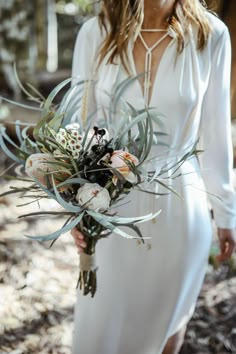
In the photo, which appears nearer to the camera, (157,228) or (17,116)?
(157,228)

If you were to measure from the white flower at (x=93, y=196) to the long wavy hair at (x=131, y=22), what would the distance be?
0.48m

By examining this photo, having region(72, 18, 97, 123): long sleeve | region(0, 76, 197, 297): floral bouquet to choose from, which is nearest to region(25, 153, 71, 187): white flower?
region(0, 76, 197, 297): floral bouquet

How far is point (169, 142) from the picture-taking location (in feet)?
5.27

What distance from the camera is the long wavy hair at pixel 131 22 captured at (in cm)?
156

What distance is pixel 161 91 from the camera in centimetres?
157

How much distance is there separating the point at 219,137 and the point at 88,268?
1.89 feet

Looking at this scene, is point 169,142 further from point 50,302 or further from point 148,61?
point 50,302

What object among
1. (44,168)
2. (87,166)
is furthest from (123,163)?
(44,168)

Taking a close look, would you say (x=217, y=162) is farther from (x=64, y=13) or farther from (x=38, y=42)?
(x=64, y=13)

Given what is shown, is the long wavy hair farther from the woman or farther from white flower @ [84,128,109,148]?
white flower @ [84,128,109,148]

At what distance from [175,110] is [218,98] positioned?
5.7 inches

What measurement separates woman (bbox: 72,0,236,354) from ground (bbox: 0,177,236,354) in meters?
0.72

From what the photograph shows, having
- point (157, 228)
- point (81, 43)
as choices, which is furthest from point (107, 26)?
point (157, 228)

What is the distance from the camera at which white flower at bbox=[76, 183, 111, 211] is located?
1.30 meters
